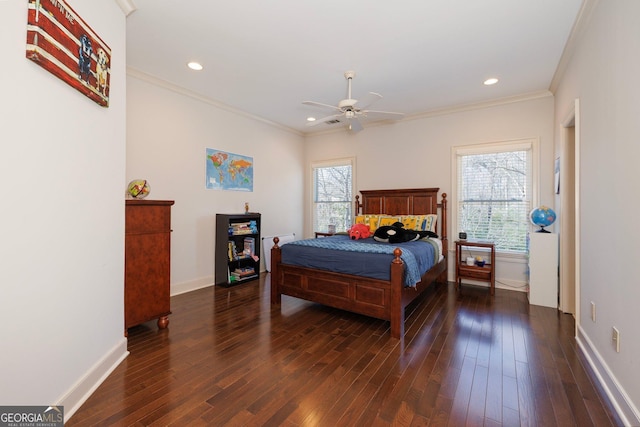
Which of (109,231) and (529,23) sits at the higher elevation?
(529,23)

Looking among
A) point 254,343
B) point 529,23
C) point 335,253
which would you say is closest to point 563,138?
point 529,23

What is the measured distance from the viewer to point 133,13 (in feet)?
8.16

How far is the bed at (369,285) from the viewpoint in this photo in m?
2.77

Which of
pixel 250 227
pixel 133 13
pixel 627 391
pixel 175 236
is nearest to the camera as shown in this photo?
pixel 627 391

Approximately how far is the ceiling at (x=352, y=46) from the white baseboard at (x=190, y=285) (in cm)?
278

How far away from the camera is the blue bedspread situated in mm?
2891

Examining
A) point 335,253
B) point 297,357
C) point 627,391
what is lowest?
point 297,357

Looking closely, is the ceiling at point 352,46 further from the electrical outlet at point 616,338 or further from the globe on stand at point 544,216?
the electrical outlet at point 616,338

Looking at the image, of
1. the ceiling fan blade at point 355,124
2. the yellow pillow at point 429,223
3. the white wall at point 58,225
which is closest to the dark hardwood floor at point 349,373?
the white wall at point 58,225

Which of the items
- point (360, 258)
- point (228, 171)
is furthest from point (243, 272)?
point (360, 258)

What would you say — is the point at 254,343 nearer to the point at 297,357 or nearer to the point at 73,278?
the point at 297,357

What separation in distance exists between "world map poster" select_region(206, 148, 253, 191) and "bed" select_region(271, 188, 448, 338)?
1.65 metres

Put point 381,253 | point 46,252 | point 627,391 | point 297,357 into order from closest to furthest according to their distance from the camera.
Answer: point 46,252 < point 627,391 < point 297,357 < point 381,253

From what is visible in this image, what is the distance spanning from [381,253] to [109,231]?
2386mm
